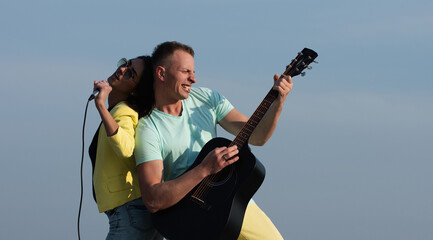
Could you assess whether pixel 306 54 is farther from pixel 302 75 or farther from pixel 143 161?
pixel 143 161

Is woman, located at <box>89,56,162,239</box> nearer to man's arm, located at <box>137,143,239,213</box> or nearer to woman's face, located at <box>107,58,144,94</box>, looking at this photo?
woman's face, located at <box>107,58,144,94</box>

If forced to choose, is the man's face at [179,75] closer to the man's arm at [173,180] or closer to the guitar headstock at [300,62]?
the man's arm at [173,180]

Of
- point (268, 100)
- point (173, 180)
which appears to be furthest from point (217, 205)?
point (268, 100)

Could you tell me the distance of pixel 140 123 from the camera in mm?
4375

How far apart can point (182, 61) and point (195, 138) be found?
1.81 ft

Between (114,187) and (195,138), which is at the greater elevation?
(195,138)

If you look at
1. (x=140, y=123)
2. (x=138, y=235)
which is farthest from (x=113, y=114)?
(x=138, y=235)

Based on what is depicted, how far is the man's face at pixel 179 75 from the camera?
441 centimetres

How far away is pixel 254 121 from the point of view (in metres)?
4.40

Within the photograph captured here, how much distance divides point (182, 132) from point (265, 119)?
1.92 ft

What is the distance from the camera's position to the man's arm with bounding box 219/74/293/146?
4.26 meters

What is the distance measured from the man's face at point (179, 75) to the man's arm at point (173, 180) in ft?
1.64

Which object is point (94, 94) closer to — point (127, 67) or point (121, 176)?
point (127, 67)

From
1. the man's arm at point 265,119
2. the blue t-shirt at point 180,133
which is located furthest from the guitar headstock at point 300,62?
the blue t-shirt at point 180,133
